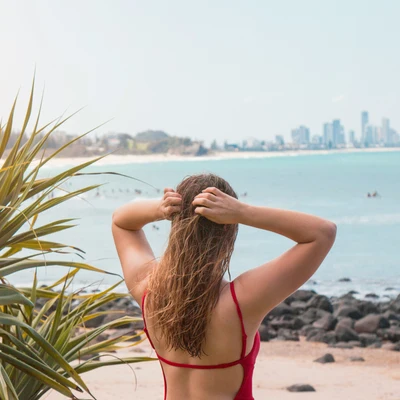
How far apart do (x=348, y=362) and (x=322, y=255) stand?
660 centimetres

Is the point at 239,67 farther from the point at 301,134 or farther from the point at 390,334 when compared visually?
the point at 390,334

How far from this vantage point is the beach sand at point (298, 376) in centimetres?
654

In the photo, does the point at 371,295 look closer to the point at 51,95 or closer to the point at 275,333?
the point at 275,333

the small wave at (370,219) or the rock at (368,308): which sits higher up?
the rock at (368,308)

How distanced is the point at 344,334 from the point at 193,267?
767cm

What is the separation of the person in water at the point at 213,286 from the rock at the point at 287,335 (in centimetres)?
753

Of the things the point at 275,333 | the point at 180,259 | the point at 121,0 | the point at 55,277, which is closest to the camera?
the point at 180,259

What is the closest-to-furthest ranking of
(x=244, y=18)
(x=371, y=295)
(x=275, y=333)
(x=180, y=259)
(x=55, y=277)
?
(x=180, y=259), (x=275, y=333), (x=371, y=295), (x=55, y=277), (x=244, y=18)

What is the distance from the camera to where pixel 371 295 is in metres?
14.1

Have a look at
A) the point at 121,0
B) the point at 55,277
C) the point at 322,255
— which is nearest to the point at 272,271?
the point at 322,255

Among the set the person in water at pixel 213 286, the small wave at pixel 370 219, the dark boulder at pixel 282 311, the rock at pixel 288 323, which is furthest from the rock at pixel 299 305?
the small wave at pixel 370 219

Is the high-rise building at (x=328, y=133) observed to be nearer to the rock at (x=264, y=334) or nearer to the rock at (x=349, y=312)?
the rock at (x=349, y=312)

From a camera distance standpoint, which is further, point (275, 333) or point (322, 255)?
point (275, 333)

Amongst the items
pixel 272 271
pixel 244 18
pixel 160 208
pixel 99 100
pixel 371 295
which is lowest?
pixel 371 295
